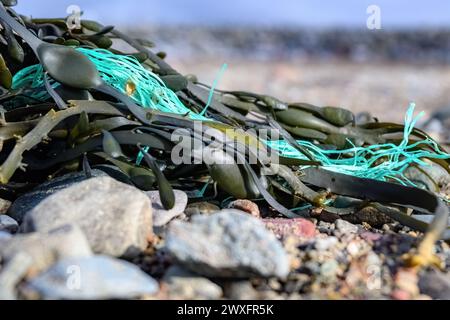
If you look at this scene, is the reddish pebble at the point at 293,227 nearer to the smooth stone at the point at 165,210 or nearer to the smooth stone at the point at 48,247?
the smooth stone at the point at 165,210

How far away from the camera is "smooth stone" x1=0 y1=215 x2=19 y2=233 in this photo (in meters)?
1.81

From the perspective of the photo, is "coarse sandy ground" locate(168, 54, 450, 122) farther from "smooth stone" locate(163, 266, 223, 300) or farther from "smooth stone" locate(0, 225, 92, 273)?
"smooth stone" locate(0, 225, 92, 273)

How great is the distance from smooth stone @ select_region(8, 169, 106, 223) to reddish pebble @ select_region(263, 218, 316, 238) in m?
0.55

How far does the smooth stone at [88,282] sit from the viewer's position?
132 centimetres

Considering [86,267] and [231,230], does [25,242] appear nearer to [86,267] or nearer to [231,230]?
[86,267]

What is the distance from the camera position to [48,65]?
207cm

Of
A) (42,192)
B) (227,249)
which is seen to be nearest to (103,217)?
(227,249)

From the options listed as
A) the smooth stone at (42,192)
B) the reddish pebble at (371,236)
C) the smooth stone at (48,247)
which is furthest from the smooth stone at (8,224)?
the reddish pebble at (371,236)

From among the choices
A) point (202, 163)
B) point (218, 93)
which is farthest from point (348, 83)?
point (202, 163)

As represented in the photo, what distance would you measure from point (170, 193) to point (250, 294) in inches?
17.9

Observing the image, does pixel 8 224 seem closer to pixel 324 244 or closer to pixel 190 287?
pixel 190 287

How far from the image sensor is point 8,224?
1.83m

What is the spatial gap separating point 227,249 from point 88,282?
31cm

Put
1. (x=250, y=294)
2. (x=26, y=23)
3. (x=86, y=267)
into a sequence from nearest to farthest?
(x=86, y=267), (x=250, y=294), (x=26, y=23)
